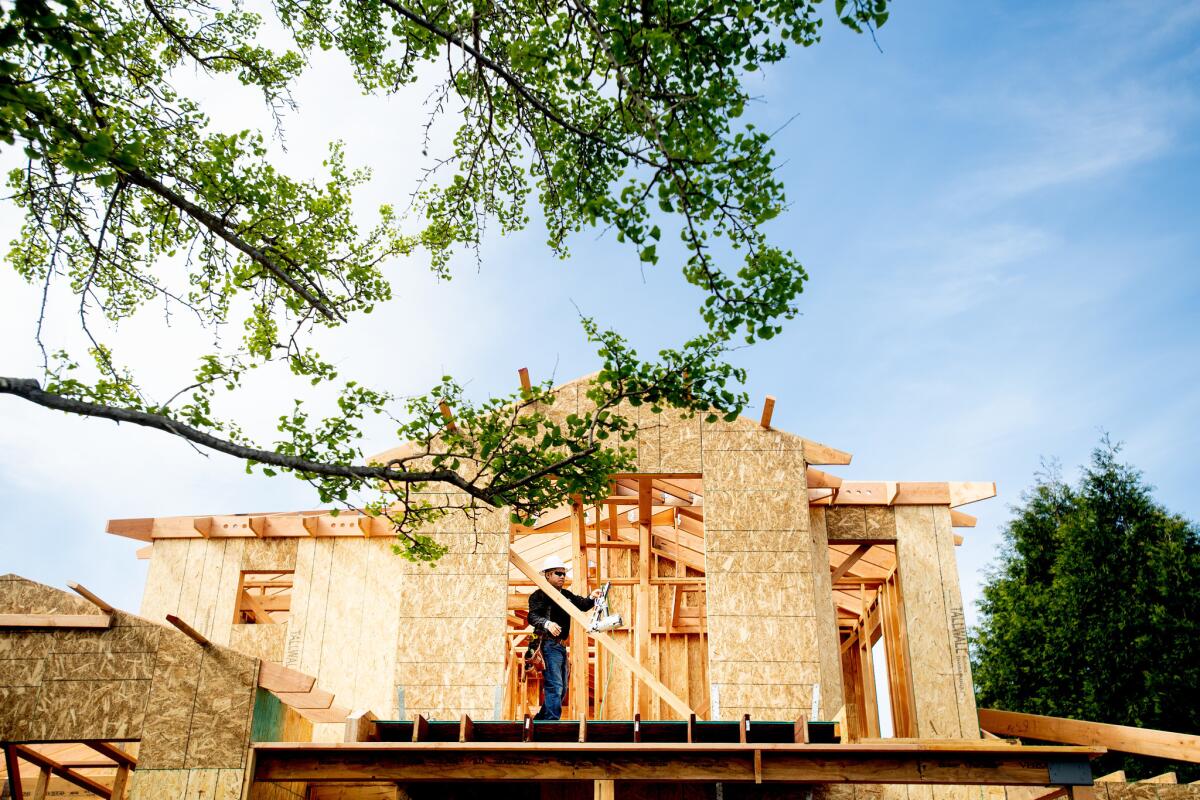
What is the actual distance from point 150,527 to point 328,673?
3.60 m

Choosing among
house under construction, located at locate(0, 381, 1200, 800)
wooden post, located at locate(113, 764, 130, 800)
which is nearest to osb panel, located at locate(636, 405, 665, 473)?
house under construction, located at locate(0, 381, 1200, 800)

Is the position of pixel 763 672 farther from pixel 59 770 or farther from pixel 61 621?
pixel 59 770

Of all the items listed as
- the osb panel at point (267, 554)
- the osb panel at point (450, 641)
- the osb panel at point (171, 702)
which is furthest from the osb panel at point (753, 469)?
the osb panel at point (267, 554)

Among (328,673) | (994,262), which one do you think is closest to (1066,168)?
(994,262)

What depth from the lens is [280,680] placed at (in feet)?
29.6

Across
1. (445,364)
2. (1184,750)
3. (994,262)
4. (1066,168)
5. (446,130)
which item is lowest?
(1184,750)

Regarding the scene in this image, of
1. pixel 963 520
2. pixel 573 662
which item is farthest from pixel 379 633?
pixel 963 520

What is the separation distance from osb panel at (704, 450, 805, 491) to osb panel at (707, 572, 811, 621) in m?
1.09

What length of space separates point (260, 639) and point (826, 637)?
7542 mm

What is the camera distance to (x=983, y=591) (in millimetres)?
27234

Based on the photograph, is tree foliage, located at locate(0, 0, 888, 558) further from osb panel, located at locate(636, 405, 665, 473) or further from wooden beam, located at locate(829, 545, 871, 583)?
wooden beam, located at locate(829, 545, 871, 583)

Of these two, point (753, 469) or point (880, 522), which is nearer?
point (753, 469)

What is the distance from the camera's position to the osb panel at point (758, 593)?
10773 mm

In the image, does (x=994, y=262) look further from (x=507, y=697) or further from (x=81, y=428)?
(x=81, y=428)
